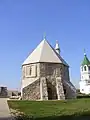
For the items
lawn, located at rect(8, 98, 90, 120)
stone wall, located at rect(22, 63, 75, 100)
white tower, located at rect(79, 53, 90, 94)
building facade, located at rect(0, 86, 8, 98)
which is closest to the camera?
lawn, located at rect(8, 98, 90, 120)

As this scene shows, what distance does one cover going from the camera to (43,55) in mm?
49688

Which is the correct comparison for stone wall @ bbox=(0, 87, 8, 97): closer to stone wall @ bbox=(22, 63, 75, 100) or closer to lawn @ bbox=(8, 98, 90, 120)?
stone wall @ bbox=(22, 63, 75, 100)

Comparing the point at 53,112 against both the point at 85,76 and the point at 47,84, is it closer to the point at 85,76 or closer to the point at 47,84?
the point at 47,84

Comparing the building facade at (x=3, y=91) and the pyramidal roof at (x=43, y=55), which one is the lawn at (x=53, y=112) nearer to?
the pyramidal roof at (x=43, y=55)

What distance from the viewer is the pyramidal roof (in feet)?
161

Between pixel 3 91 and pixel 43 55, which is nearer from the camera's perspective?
pixel 43 55

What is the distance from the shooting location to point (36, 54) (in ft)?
167

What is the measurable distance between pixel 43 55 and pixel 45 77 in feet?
16.0

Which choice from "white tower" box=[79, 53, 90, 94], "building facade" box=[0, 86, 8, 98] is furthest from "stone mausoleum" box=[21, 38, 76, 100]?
"white tower" box=[79, 53, 90, 94]

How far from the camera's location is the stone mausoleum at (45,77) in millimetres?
45500

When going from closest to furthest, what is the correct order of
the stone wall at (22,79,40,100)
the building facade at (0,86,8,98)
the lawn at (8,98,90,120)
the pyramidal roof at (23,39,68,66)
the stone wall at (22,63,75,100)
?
the lawn at (8,98,90,120), the stone wall at (22,79,40,100), the stone wall at (22,63,75,100), the pyramidal roof at (23,39,68,66), the building facade at (0,86,8,98)

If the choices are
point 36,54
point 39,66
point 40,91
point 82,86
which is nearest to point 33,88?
point 40,91

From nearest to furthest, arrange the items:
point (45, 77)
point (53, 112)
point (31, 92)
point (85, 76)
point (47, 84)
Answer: point (53, 112)
point (31, 92)
point (47, 84)
point (45, 77)
point (85, 76)

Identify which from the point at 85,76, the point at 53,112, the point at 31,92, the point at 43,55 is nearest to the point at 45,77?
the point at 31,92
